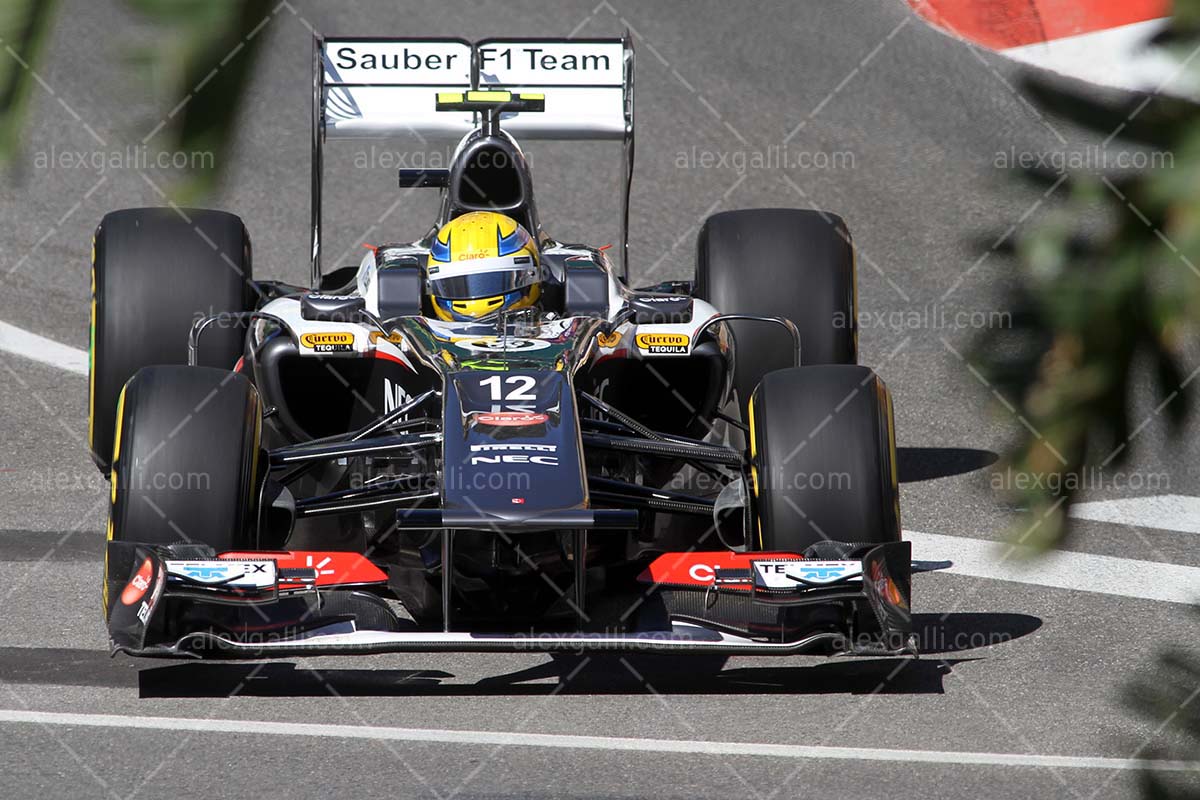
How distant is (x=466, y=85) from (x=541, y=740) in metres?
4.14

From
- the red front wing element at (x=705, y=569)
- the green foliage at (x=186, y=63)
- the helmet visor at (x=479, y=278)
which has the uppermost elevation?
the helmet visor at (x=479, y=278)

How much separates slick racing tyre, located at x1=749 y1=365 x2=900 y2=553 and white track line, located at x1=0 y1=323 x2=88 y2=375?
16.1 ft

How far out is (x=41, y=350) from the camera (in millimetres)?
9438

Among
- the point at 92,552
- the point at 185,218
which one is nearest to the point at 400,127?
the point at 92,552

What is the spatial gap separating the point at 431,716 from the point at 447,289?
192 cm

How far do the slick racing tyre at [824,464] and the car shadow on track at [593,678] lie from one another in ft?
1.30

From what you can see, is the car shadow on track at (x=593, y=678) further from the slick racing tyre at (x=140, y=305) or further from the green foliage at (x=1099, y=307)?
the green foliage at (x=1099, y=307)

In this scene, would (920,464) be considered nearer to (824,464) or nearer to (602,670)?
(824,464)

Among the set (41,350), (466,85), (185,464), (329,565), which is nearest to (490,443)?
(329,565)

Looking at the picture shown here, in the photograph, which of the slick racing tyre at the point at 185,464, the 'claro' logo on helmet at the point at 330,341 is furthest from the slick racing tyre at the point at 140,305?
the slick racing tyre at the point at 185,464

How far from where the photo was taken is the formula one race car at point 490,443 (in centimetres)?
490

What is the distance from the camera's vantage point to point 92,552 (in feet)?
21.5

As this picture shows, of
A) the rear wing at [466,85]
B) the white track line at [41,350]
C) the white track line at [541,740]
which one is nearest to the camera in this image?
the white track line at [541,740]

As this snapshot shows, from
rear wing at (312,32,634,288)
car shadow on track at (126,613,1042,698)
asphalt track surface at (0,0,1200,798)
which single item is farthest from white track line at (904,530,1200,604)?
rear wing at (312,32,634,288)
